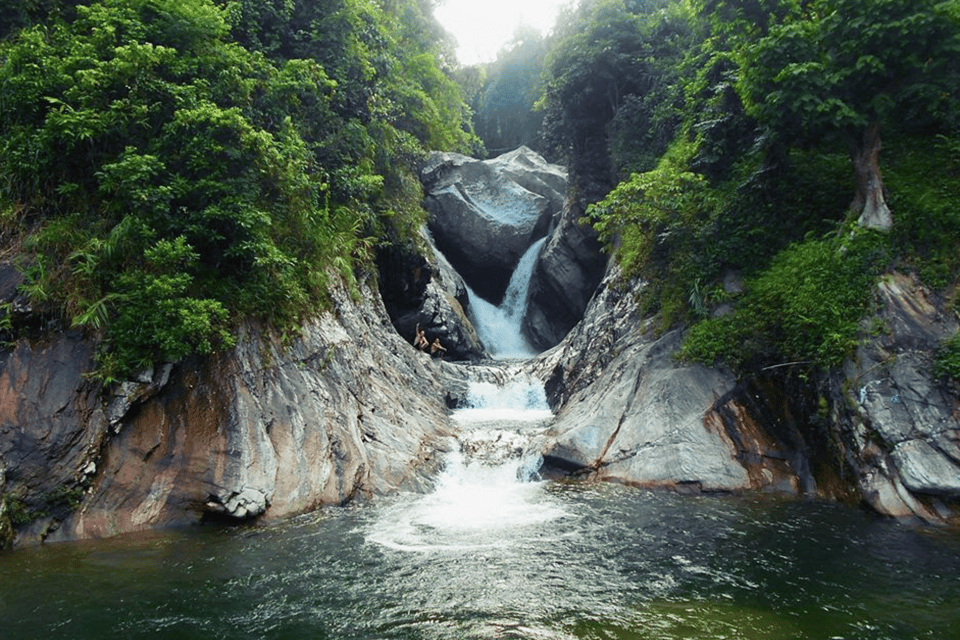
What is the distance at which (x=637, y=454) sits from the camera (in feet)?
38.6

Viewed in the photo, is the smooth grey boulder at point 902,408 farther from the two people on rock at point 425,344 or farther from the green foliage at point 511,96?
the green foliage at point 511,96

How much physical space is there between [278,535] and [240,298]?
4.63m

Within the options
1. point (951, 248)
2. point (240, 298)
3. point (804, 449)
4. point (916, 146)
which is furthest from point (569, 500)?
point (916, 146)

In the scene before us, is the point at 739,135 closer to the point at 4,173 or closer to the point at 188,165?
the point at 188,165

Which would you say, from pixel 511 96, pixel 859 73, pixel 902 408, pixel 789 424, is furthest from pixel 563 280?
pixel 511 96

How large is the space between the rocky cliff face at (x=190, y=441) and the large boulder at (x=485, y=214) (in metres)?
18.2

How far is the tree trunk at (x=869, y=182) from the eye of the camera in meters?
10.7

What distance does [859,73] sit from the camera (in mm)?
10375

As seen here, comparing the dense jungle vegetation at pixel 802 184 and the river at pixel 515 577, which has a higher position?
the dense jungle vegetation at pixel 802 184

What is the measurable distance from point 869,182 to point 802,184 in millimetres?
1802

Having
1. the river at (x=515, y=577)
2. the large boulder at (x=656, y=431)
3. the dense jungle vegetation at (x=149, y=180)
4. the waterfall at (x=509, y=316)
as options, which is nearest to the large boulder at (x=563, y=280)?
the waterfall at (x=509, y=316)

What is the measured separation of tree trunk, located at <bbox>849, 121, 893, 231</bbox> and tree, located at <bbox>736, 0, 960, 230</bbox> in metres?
0.02

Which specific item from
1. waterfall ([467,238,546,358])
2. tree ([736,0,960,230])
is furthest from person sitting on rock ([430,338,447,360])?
tree ([736,0,960,230])

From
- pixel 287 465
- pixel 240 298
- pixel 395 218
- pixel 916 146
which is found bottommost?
pixel 287 465
